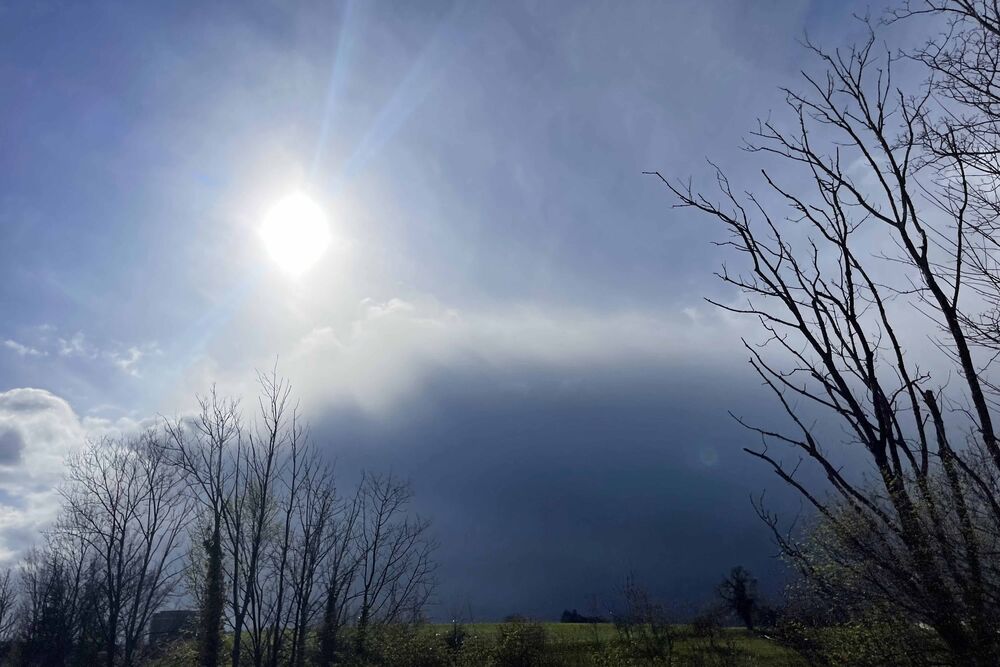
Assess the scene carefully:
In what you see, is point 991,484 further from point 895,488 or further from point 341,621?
point 341,621

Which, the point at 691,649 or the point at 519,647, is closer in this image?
the point at 519,647

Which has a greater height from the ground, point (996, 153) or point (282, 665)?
point (996, 153)

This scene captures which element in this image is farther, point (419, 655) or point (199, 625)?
point (199, 625)

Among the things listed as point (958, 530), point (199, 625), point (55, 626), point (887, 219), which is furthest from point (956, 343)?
point (55, 626)

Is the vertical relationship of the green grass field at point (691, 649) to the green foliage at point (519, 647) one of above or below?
below

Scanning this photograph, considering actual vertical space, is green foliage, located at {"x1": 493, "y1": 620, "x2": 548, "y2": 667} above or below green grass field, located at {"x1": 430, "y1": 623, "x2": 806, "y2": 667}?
above

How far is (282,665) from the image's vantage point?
20.2 metres

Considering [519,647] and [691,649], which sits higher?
[519,647]

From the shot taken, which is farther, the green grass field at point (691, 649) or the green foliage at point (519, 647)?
the green foliage at point (519, 647)

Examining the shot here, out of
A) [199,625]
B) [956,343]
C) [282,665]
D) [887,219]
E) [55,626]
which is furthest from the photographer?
[55,626]

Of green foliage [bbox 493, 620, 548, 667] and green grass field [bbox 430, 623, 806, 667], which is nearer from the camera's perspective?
green grass field [bbox 430, 623, 806, 667]

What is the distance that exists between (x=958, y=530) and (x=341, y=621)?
2359 centimetres

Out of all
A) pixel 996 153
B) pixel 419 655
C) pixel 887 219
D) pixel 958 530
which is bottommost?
pixel 419 655

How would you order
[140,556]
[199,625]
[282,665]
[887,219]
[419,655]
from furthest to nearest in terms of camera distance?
[199,625], [140,556], [419,655], [282,665], [887,219]
